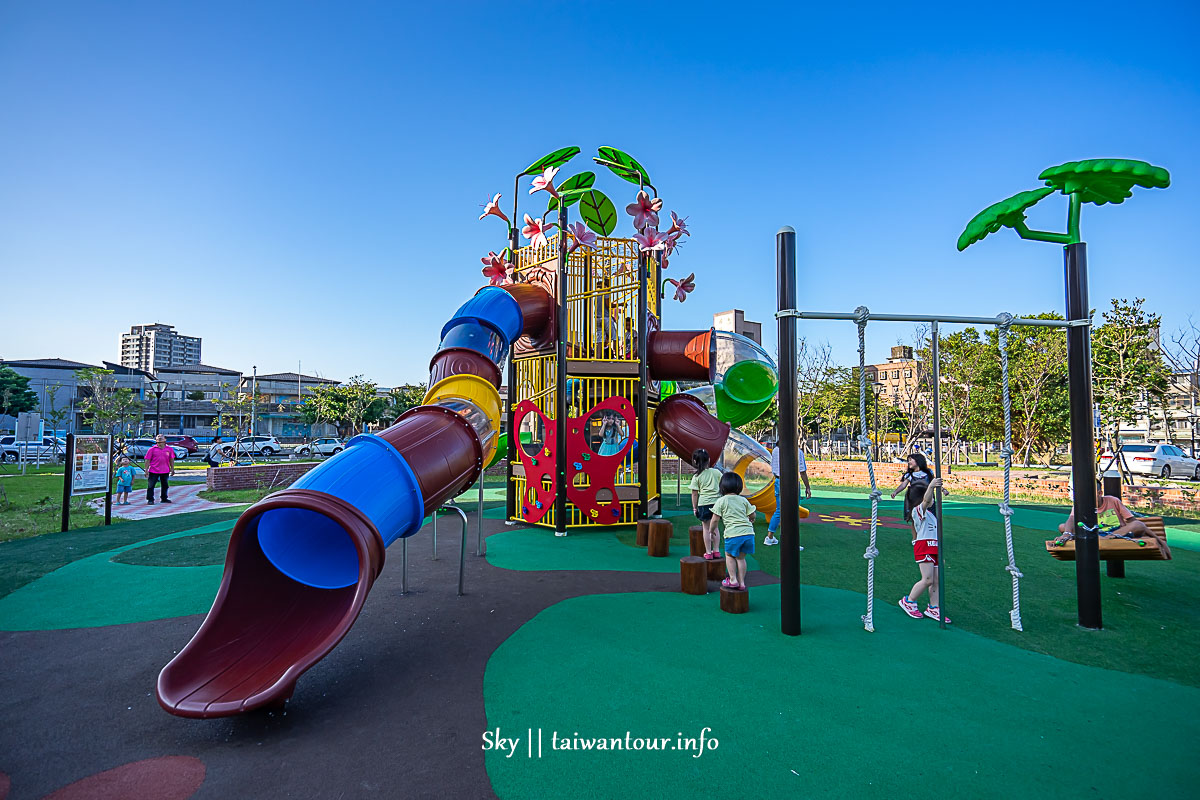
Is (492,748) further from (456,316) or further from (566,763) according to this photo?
(456,316)

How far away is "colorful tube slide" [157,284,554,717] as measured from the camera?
3936mm

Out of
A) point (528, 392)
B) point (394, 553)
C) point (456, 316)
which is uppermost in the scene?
point (456, 316)

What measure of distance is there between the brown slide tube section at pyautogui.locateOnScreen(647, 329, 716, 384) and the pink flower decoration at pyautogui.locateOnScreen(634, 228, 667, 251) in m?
1.74

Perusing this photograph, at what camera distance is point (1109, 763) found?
3.36m

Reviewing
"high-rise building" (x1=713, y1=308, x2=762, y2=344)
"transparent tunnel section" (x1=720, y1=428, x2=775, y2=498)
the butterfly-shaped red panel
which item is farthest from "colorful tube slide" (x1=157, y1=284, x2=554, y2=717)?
"high-rise building" (x1=713, y1=308, x2=762, y2=344)

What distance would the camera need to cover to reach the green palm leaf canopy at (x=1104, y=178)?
5.42 metres

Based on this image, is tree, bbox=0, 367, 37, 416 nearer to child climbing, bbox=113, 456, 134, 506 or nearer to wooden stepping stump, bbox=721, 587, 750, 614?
child climbing, bbox=113, 456, 134, 506

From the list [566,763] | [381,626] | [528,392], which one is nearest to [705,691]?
[566,763]

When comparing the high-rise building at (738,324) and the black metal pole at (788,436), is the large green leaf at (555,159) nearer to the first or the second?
the black metal pole at (788,436)

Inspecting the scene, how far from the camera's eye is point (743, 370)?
476 inches

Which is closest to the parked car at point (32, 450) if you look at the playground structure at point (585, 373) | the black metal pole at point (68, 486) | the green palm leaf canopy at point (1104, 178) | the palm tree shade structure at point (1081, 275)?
the black metal pole at point (68, 486)

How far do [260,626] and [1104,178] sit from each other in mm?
8625

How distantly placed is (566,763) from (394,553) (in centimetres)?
692

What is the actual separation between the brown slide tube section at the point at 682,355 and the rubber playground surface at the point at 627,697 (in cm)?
527
